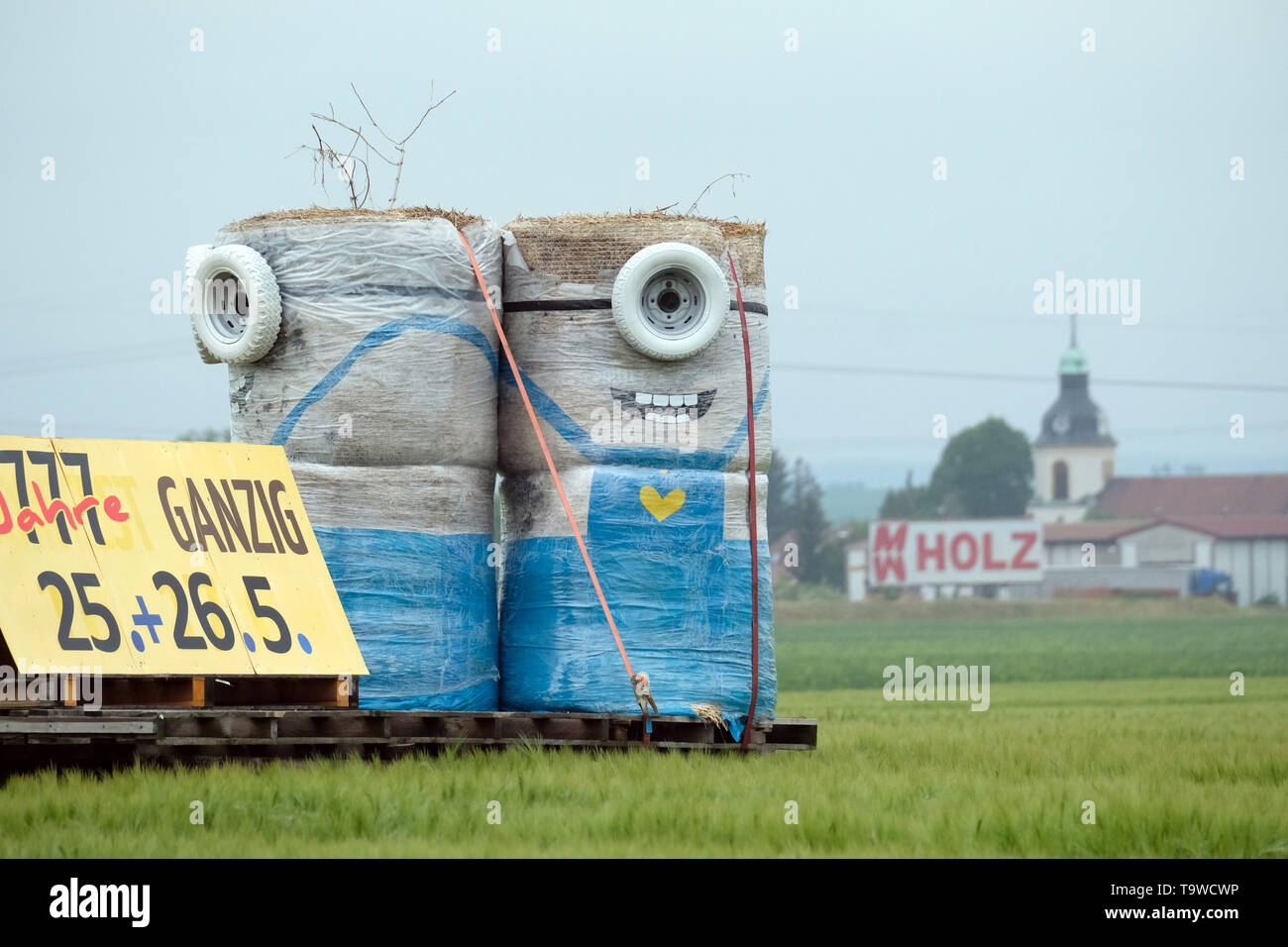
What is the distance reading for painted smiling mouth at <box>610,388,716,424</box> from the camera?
13625 millimetres

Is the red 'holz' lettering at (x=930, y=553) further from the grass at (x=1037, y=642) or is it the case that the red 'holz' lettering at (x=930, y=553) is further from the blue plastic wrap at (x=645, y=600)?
the blue plastic wrap at (x=645, y=600)

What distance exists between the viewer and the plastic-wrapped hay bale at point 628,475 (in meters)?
13.5

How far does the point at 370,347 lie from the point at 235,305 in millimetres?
1158

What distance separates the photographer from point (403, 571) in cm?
1328

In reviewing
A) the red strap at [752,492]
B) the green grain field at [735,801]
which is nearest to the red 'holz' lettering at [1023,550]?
the green grain field at [735,801]

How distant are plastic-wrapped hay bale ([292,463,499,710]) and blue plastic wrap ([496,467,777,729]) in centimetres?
61

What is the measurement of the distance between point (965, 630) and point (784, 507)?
149ft

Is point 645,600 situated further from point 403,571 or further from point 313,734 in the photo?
point 313,734

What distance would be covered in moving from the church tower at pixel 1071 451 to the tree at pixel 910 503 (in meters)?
17.4

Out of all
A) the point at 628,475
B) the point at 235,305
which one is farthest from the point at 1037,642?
the point at 235,305

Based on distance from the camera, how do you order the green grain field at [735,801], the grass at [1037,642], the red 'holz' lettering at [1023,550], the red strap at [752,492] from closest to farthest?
the green grain field at [735,801] < the red strap at [752,492] < the grass at [1037,642] < the red 'holz' lettering at [1023,550]
